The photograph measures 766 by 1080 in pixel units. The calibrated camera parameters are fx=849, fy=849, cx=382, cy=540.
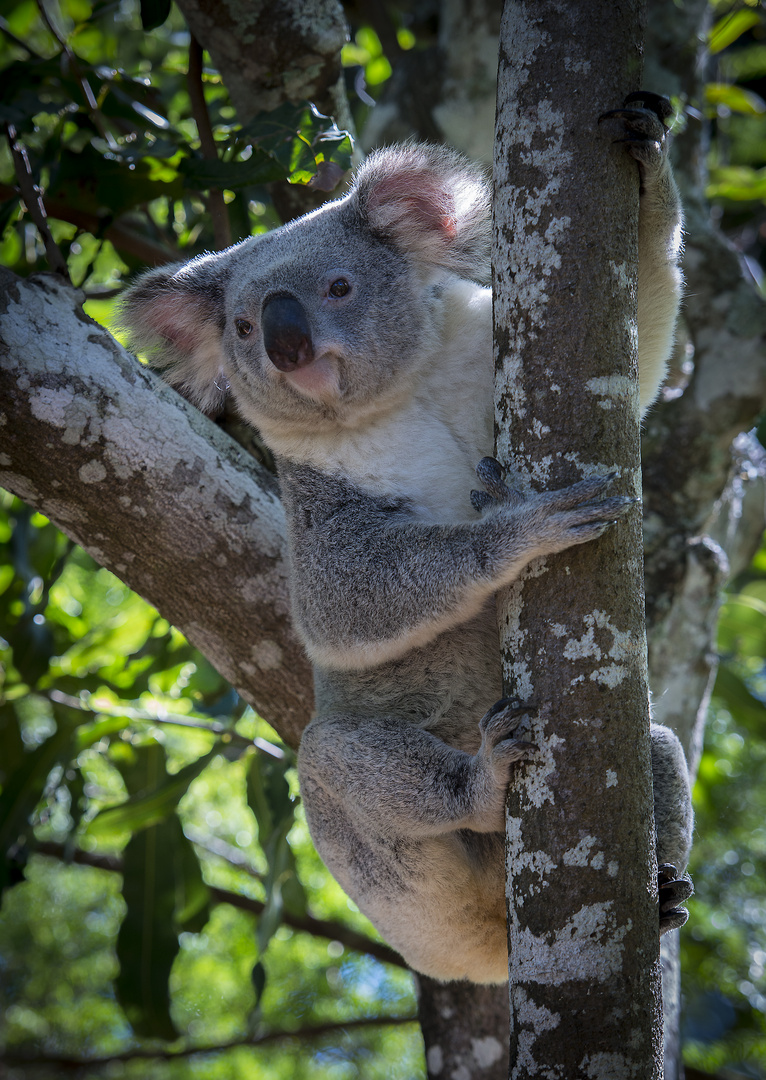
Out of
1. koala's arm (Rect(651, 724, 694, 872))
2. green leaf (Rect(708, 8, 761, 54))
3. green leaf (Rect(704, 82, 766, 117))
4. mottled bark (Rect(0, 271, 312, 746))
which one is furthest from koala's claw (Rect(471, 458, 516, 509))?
green leaf (Rect(704, 82, 766, 117))

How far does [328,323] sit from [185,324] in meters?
0.63

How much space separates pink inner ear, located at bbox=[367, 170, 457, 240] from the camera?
217 centimetres

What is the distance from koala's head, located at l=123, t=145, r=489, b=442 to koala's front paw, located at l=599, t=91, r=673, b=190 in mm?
630

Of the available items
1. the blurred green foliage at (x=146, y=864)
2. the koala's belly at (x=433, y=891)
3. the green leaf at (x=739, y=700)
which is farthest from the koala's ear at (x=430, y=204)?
the green leaf at (x=739, y=700)

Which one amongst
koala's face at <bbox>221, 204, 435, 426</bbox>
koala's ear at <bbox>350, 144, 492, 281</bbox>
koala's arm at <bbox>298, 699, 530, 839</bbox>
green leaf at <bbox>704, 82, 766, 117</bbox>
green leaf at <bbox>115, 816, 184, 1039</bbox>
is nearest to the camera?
koala's arm at <bbox>298, 699, 530, 839</bbox>

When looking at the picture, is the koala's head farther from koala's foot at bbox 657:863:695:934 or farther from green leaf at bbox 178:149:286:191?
koala's foot at bbox 657:863:695:934

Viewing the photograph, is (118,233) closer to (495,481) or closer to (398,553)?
(398,553)

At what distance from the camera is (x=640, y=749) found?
138 centimetres

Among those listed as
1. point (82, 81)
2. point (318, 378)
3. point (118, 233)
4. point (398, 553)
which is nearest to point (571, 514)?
point (398, 553)

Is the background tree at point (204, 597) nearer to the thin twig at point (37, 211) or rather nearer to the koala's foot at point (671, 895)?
the thin twig at point (37, 211)

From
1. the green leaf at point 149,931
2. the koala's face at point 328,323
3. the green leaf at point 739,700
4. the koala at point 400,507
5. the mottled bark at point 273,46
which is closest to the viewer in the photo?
the koala at point 400,507

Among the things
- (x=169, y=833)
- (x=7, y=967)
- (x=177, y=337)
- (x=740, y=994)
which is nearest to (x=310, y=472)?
(x=177, y=337)

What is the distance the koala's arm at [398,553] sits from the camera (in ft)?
4.76

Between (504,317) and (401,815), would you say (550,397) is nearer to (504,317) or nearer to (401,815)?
(504,317)
